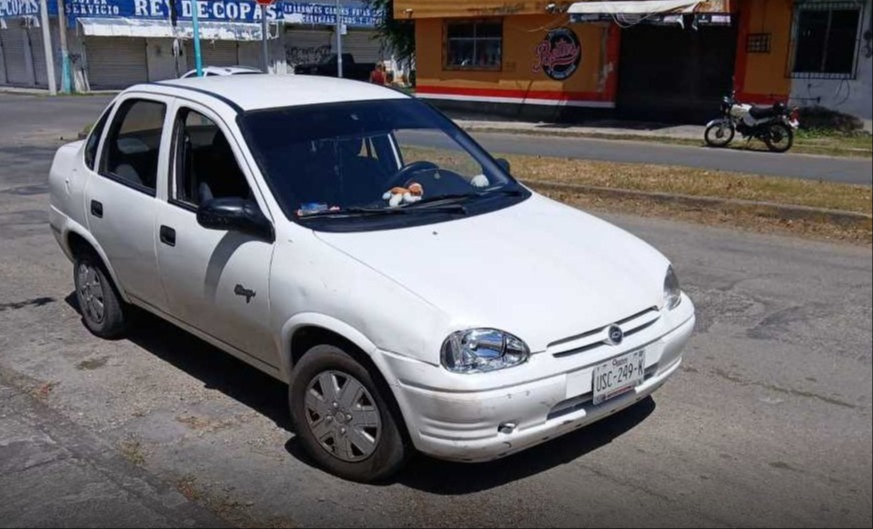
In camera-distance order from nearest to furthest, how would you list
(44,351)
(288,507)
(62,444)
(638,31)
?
(288,507), (62,444), (44,351), (638,31)

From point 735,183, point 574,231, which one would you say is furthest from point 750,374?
point 735,183

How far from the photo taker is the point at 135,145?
5.43 meters

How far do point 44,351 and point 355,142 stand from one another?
8.56 ft

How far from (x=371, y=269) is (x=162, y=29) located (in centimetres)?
4039

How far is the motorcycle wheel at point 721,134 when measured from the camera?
17.2 meters

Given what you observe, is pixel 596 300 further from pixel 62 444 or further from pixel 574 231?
pixel 62 444

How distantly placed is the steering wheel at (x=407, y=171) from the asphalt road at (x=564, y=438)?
4.47 ft

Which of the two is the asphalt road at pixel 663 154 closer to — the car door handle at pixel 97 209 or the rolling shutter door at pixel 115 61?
the car door handle at pixel 97 209

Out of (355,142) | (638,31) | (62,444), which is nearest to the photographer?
(62,444)

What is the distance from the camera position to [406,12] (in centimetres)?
2620

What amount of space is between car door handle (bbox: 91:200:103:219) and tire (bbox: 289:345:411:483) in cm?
214

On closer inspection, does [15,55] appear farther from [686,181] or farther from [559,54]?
[686,181]

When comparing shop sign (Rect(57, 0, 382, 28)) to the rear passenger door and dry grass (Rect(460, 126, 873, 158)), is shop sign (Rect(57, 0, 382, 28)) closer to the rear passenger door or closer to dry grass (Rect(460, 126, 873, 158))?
dry grass (Rect(460, 126, 873, 158))

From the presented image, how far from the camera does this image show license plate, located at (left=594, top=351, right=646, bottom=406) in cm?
362
